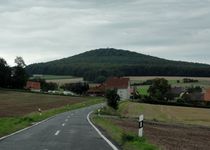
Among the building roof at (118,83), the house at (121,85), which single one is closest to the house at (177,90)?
the house at (121,85)

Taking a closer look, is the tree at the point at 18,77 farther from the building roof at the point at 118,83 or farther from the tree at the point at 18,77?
the building roof at the point at 118,83

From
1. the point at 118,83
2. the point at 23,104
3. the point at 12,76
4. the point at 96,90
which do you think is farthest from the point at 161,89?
the point at 23,104

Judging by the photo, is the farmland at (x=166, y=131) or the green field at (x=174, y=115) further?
the green field at (x=174, y=115)

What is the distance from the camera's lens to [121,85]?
189750 mm

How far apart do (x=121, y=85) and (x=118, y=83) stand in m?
3.14

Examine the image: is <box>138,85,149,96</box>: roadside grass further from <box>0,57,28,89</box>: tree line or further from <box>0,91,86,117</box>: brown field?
<box>0,91,86,117</box>: brown field

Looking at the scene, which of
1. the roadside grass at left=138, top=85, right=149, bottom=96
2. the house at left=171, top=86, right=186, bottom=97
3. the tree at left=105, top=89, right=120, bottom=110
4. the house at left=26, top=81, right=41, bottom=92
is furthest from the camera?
the house at left=26, top=81, right=41, bottom=92

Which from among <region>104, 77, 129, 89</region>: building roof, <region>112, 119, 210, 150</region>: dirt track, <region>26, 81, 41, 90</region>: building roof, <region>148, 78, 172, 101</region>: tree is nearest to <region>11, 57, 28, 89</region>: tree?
<region>26, 81, 41, 90</region>: building roof

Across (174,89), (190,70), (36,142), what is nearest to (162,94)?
(174,89)

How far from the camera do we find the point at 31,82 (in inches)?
7028

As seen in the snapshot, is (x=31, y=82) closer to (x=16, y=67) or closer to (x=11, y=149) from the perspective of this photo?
→ (x=16, y=67)

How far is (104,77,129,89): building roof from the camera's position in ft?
620

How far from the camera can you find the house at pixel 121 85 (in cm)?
18712

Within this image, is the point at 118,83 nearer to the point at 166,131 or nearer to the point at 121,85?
the point at 121,85
